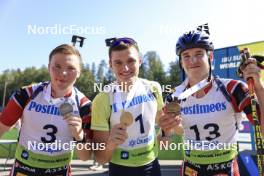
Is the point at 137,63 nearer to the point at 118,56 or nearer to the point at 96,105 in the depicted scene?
the point at 118,56

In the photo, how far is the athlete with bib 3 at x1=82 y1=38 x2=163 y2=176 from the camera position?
3250mm

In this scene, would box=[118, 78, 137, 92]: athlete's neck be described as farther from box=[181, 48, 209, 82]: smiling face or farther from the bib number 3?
the bib number 3

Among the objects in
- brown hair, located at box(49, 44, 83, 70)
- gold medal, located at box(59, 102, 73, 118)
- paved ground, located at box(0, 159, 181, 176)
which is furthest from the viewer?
paved ground, located at box(0, 159, 181, 176)

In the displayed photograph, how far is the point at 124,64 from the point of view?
3346 mm

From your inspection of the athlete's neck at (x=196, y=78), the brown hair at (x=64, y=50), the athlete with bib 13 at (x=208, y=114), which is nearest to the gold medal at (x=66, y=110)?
the brown hair at (x=64, y=50)

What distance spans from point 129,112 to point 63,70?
802 millimetres

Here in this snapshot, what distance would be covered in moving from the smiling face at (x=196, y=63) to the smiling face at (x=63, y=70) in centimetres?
116

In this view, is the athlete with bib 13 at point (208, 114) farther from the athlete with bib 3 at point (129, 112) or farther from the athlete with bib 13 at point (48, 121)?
the athlete with bib 13 at point (48, 121)

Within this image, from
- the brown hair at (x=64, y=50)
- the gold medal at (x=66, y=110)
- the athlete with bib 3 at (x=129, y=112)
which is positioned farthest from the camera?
the brown hair at (x=64, y=50)

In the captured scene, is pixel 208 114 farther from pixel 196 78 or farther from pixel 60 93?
pixel 60 93

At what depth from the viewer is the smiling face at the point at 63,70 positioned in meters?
3.25

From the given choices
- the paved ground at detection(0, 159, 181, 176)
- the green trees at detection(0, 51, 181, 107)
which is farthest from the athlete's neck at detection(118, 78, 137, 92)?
the green trees at detection(0, 51, 181, 107)

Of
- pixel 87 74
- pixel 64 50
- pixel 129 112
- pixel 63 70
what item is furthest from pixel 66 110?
pixel 87 74

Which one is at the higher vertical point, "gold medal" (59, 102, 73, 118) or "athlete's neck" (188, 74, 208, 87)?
"athlete's neck" (188, 74, 208, 87)
